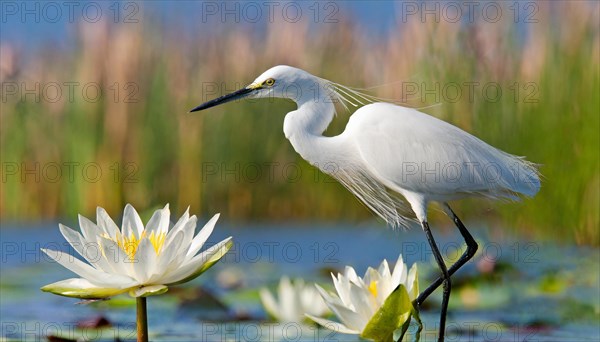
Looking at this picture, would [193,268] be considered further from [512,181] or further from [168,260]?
[512,181]

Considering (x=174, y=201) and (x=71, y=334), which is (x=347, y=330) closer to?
(x=71, y=334)

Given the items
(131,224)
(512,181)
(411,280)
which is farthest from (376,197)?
(131,224)

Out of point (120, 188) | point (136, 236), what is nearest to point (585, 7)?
point (120, 188)

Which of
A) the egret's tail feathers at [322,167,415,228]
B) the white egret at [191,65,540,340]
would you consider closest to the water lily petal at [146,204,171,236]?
the white egret at [191,65,540,340]

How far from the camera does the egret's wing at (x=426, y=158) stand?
303 centimetres

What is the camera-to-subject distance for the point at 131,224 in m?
1.91

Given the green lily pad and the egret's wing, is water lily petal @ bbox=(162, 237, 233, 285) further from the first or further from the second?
the egret's wing

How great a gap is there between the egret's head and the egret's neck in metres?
0.03

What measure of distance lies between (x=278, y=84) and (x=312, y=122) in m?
0.18

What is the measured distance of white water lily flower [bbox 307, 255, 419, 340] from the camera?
195 cm

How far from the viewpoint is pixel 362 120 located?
3.07 meters

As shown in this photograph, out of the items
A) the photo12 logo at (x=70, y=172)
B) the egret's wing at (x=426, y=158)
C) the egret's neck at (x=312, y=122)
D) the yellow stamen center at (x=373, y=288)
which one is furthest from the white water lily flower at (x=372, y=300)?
the photo12 logo at (x=70, y=172)

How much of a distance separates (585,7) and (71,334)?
3.55m

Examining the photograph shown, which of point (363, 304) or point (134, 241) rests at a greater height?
point (134, 241)
